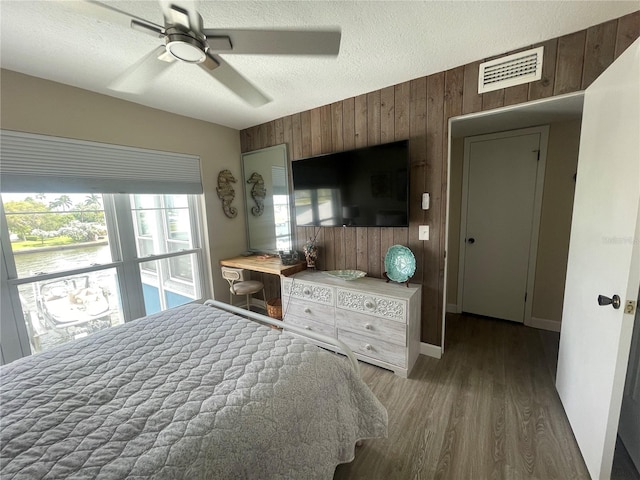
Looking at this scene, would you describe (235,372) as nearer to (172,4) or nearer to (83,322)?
(172,4)

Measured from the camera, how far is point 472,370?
2.09 meters

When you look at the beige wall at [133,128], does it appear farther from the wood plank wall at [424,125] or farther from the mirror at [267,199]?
the wood plank wall at [424,125]

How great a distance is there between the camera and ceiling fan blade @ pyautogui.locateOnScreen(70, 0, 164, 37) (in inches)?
37.6

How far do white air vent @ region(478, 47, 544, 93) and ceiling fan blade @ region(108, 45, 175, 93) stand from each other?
1999mm

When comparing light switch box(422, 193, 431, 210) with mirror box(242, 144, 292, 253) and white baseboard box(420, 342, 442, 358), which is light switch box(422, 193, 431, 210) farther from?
mirror box(242, 144, 292, 253)

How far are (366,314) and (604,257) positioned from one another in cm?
143

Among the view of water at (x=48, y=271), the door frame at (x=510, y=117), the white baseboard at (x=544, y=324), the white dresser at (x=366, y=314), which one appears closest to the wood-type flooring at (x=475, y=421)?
the white dresser at (x=366, y=314)

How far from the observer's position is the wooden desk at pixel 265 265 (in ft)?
8.66

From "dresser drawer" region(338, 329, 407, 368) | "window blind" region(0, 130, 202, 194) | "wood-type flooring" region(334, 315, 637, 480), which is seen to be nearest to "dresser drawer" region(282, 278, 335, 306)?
"dresser drawer" region(338, 329, 407, 368)

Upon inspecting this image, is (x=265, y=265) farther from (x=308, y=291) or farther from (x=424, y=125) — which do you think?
(x=424, y=125)

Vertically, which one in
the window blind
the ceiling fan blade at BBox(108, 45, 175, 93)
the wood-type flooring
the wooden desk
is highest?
the ceiling fan blade at BBox(108, 45, 175, 93)

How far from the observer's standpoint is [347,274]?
8.29ft

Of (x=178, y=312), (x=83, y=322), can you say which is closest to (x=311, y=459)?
(x=178, y=312)

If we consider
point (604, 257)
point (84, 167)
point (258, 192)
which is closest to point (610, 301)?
point (604, 257)
